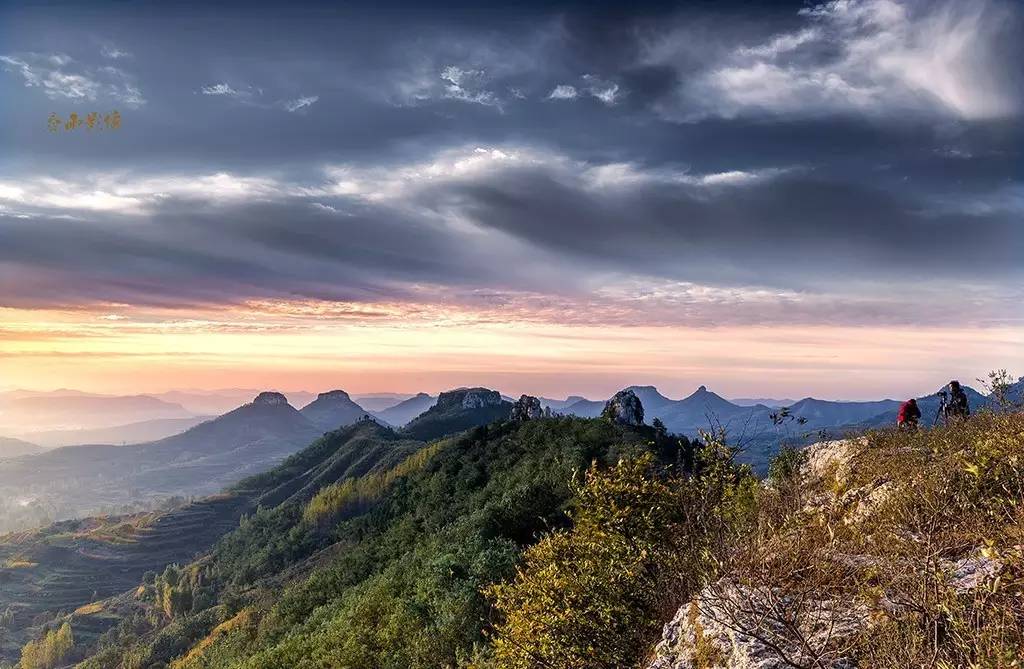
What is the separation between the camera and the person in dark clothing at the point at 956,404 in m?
19.9

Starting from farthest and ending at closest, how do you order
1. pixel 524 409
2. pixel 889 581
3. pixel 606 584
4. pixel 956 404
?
pixel 524 409 → pixel 956 404 → pixel 606 584 → pixel 889 581

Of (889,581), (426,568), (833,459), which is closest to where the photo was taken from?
(889,581)

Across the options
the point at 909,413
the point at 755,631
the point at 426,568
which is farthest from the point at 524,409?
the point at 755,631

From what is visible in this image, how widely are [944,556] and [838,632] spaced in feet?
9.00

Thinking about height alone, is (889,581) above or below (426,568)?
above

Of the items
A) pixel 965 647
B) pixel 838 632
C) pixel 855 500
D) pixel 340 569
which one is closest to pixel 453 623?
pixel 855 500

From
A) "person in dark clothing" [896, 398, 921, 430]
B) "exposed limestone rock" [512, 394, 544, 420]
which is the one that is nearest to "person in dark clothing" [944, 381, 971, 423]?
"person in dark clothing" [896, 398, 921, 430]

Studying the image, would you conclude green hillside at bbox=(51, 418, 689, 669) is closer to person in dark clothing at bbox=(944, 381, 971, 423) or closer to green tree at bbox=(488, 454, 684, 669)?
green tree at bbox=(488, 454, 684, 669)

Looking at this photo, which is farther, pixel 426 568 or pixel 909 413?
pixel 426 568

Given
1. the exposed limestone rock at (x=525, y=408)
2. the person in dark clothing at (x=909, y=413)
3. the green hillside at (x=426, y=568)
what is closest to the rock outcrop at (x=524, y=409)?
the exposed limestone rock at (x=525, y=408)

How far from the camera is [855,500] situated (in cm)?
1561

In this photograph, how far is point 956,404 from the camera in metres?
21.7

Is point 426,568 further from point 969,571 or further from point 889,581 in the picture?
point 969,571

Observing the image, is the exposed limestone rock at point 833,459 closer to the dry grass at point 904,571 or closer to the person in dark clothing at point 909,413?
the dry grass at point 904,571
